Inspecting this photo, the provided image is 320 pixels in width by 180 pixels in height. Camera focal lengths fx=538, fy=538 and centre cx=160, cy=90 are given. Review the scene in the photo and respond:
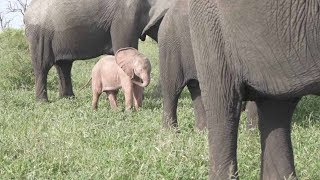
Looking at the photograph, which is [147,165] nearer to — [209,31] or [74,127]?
[209,31]

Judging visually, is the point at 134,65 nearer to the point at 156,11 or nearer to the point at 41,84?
the point at 156,11

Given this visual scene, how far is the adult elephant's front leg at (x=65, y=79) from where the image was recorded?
8.44m

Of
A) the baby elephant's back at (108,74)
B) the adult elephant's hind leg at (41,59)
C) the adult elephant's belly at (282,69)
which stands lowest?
the adult elephant's belly at (282,69)

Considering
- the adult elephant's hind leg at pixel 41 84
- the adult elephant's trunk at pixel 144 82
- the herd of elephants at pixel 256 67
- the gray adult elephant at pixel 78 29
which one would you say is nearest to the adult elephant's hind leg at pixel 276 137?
the herd of elephants at pixel 256 67

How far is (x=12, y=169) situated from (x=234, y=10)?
185cm

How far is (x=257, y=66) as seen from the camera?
7.15 feet

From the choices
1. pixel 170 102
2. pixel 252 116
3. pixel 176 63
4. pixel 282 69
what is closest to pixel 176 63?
pixel 176 63

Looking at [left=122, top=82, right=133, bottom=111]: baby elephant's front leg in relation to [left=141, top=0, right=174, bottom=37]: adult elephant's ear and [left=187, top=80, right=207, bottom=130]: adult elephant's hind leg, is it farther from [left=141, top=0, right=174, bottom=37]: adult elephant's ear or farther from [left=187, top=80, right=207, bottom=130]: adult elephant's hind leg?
[left=187, top=80, right=207, bottom=130]: adult elephant's hind leg

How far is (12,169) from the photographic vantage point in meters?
3.31

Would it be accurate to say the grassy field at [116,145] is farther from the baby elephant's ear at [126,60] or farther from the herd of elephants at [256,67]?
the baby elephant's ear at [126,60]

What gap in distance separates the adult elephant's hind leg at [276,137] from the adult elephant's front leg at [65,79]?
19.6 ft

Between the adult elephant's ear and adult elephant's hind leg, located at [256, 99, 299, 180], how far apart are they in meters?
4.26

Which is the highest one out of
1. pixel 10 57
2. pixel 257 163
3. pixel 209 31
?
pixel 10 57

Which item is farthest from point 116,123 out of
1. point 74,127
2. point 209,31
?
point 209,31
